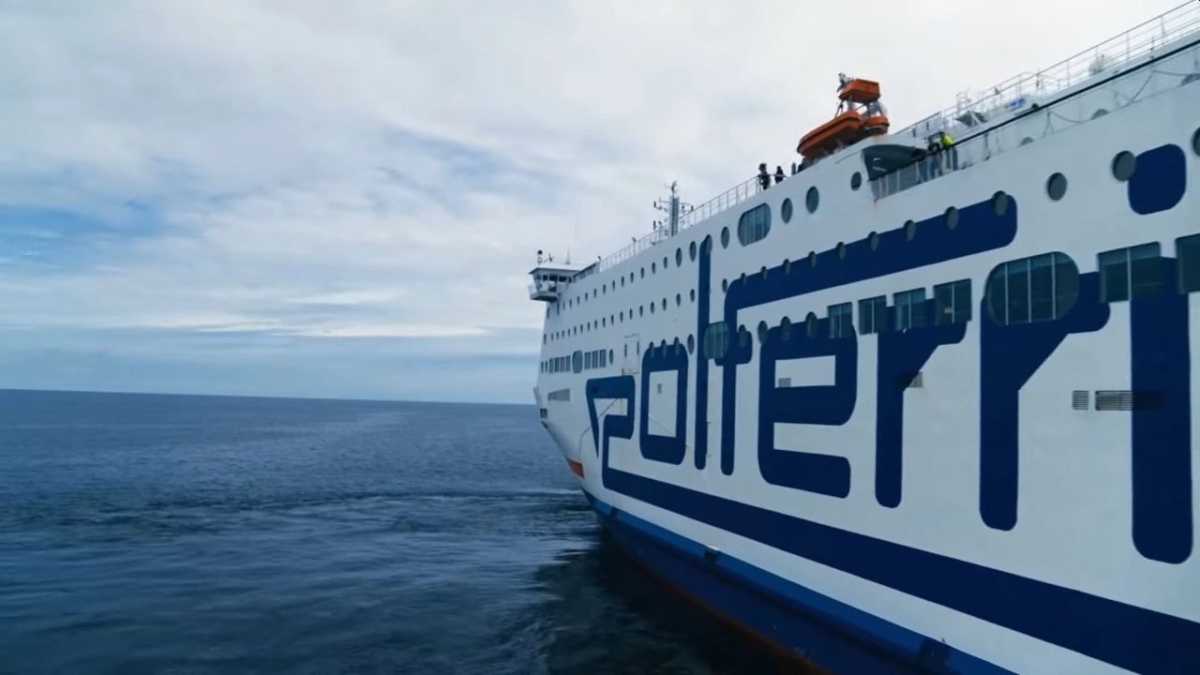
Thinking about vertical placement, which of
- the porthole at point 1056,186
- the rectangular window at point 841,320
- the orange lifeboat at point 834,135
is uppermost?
the orange lifeboat at point 834,135

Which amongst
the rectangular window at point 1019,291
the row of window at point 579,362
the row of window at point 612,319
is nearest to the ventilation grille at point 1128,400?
the rectangular window at point 1019,291

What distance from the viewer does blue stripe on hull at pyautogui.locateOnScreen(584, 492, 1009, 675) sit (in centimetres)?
1059

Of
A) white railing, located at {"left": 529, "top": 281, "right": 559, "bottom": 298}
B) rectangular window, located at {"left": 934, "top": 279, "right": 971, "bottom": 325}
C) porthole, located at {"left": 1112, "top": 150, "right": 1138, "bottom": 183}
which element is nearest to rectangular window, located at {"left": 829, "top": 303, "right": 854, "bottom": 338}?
rectangular window, located at {"left": 934, "top": 279, "right": 971, "bottom": 325}

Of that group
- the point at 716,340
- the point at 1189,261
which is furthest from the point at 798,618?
the point at 1189,261

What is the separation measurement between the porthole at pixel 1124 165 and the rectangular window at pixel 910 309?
10.1ft

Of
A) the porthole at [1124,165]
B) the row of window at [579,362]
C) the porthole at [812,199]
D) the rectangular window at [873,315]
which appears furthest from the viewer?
the row of window at [579,362]

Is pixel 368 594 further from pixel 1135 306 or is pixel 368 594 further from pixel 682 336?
pixel 1135 306

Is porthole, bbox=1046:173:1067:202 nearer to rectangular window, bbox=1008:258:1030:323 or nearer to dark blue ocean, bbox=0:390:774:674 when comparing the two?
rectangular window, bbox=1008:258:1030:323

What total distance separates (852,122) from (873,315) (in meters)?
5.06

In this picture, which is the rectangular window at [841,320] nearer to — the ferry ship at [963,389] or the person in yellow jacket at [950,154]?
the ferry ship at [963,389]

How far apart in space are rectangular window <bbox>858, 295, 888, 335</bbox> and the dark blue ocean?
776 cm

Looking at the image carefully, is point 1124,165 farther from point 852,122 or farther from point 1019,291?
point 852,122

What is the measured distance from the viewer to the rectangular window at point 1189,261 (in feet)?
25.1

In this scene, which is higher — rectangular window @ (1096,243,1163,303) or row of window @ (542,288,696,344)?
row of window @ (542,288,696,344)
